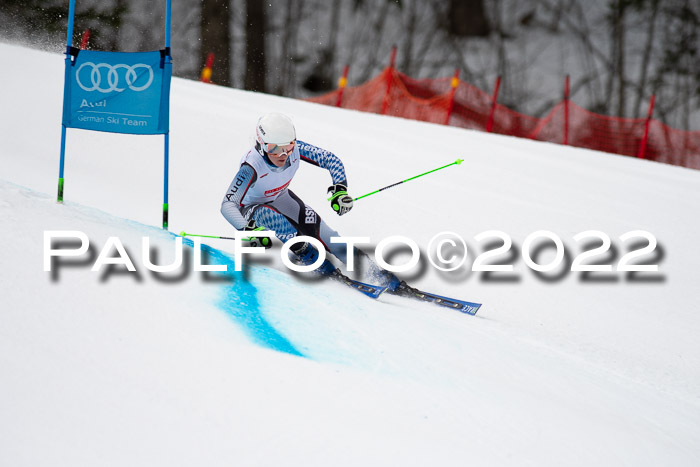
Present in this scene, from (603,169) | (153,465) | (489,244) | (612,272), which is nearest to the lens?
(153,465)

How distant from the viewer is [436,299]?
4090mm

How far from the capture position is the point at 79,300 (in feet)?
8.51

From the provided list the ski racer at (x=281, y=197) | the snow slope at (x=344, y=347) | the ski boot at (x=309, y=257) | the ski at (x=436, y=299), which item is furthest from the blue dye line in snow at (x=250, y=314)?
the ski at (x=436, y=299)

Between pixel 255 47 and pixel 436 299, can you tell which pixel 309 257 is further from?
pixel 255 47

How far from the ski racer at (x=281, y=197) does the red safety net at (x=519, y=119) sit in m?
5.84

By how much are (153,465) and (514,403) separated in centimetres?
144

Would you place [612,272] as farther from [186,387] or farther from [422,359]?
[186,387]

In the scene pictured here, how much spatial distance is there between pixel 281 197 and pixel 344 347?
73.2 inches

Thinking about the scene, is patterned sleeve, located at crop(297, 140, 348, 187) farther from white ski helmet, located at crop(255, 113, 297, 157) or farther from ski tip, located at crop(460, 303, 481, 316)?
ski tip, located at crop(460, 303, 481, 316)

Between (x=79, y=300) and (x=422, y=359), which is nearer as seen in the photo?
(x=79, y=300)

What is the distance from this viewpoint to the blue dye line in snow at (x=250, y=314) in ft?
8.84

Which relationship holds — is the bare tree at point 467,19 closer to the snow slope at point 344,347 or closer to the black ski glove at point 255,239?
the snow slope at point 344,347

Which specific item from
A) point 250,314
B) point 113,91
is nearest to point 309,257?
point 250,314

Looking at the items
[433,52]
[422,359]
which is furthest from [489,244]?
[433,52]
